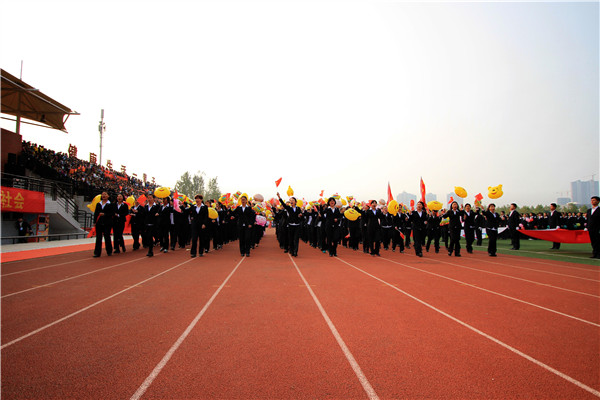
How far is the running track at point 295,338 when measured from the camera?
2641 millimetres

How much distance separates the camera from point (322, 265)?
30.3 feet

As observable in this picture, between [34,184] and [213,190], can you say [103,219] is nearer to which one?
[34,184]

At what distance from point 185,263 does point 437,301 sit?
282 inches

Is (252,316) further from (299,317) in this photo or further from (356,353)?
(356,353)

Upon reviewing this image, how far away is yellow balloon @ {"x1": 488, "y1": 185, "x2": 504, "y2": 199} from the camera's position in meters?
13.7

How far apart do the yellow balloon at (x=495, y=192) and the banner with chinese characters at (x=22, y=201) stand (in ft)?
76.8

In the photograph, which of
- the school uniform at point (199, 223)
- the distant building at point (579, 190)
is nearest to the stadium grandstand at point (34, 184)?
the school uniform at point (199, 223)

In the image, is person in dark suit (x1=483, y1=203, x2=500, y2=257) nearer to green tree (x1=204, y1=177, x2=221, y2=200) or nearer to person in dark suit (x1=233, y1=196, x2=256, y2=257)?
person in dark suit (x1=233, y1=196, x2=256, y2=257)

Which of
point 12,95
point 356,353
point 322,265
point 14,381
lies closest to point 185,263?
point 322,265

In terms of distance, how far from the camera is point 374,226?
1192 centimetres

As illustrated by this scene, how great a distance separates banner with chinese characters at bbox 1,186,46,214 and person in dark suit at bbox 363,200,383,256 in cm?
1742

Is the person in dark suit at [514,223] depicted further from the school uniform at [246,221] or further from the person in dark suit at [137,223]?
the person in dark suit at [137,223]

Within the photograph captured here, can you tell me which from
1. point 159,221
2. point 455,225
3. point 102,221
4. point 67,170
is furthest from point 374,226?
point 67,170

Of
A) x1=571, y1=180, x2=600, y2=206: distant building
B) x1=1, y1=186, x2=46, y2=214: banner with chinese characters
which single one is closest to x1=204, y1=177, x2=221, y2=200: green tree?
x1=1, y1=186, x2=46, y2=214: banner with chinese characters
